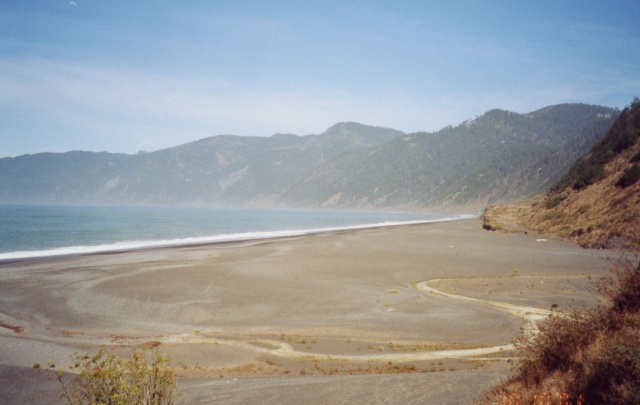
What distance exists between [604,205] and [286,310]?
1177 inches

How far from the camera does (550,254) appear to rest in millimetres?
25984

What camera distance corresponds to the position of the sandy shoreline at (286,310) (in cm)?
887

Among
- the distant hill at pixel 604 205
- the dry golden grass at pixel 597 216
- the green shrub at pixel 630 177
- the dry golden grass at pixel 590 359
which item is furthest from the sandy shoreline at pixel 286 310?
the green shrub at pixel 630 177

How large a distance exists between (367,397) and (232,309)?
9338mm

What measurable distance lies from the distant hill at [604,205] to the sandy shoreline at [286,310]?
3.13 metres

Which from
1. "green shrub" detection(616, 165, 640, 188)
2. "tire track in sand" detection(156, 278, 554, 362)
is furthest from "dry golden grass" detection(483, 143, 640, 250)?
"tire track in sand" detection(156, 278, 554, 362)

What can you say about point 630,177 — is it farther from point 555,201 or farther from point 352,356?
point 352,356

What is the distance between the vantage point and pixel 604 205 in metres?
31.1

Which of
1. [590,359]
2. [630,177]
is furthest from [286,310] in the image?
[630,177]

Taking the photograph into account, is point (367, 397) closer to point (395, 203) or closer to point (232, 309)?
point (232, 309)

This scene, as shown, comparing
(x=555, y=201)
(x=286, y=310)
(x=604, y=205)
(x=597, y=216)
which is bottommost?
(x=286, y=310)

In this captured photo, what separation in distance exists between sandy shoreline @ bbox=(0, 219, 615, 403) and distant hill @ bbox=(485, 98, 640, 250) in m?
3.13

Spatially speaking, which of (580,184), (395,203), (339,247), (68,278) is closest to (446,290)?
(339,247)

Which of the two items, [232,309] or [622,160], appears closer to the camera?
[232,309]
